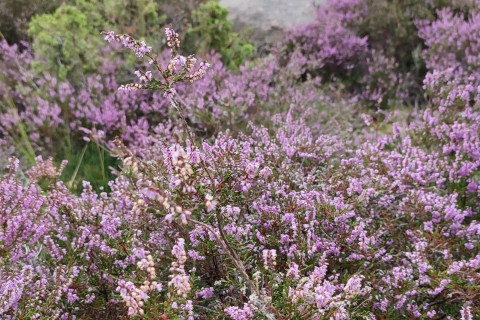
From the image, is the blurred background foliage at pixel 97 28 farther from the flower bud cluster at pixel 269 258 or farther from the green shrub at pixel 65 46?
the flower bud cluster at pixel 269 258

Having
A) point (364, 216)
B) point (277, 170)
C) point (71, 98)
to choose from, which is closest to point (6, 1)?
point (71, 98)

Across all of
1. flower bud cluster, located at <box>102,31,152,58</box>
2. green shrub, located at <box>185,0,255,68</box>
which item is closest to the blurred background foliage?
green shrub, located at <box>185,0,255,68</box>

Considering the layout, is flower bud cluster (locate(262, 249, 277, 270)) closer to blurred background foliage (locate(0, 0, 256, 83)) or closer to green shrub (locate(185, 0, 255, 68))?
blurred background foliage (locate(0, 0, 256, 83))

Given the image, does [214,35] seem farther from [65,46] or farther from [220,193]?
[220,193]

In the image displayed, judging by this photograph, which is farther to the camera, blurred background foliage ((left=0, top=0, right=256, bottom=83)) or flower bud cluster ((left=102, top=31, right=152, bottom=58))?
blurred background foliage ((left=0, top=0, right=256, bottom=83))

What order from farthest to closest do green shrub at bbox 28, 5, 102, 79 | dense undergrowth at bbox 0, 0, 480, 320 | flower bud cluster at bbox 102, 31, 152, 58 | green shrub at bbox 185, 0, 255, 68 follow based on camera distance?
green shrub at bbox 185, 0, 255, 68, green shrub at bbox 28, 5, 102, 79, dense undergrowth at bbox 0, 0, 480, 320, flower bud cluster at bbox 102, 31, 152, 58

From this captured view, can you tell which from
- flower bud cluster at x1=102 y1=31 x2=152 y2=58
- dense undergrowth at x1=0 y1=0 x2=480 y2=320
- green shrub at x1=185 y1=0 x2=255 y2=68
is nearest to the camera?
flower bud cluster at x1=102 y1=31 x2=152 y2=58

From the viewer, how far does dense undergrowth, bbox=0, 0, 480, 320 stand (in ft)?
6.25

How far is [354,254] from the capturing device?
2.39 meters

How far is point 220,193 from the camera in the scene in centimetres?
200

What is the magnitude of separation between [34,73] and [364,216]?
360cm

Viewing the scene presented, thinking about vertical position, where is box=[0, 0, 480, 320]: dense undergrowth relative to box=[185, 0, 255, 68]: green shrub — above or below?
below

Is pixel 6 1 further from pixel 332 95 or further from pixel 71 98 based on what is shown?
pixel 332 95

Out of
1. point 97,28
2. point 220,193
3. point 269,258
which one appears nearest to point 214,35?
point 97,28
